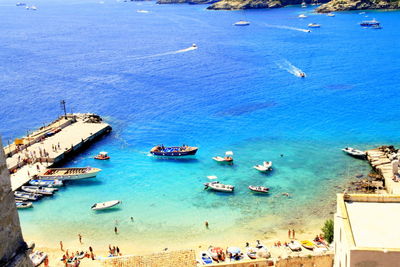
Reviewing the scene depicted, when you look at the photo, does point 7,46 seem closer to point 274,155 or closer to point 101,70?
point 101,70

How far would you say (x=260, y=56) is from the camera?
137125 mm

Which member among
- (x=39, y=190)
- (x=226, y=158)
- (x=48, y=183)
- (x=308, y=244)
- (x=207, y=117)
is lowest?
(x=308, y=244)

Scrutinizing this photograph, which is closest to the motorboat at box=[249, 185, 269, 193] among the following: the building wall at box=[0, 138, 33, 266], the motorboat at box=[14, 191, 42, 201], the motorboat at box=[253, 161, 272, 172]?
the motorboat at box=[253, 161, 272, 172]

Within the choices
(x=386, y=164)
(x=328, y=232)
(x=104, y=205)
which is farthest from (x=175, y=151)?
(x=328, y=232)

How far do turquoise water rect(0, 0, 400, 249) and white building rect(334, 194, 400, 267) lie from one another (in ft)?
83.5

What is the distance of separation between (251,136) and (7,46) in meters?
129

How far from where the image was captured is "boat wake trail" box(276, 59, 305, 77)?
117294mm

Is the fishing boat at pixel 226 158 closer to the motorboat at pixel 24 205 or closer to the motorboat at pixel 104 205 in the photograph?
the motorboat at pixel 104 205

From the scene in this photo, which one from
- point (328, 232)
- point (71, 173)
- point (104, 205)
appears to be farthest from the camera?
point (71, 173)

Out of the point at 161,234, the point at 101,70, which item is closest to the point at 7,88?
the point at 101,70

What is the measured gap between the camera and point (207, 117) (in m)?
87.7

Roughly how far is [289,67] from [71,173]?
78183mm

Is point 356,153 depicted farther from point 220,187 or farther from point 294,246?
point 294,246

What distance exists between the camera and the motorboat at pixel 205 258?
41.7m
